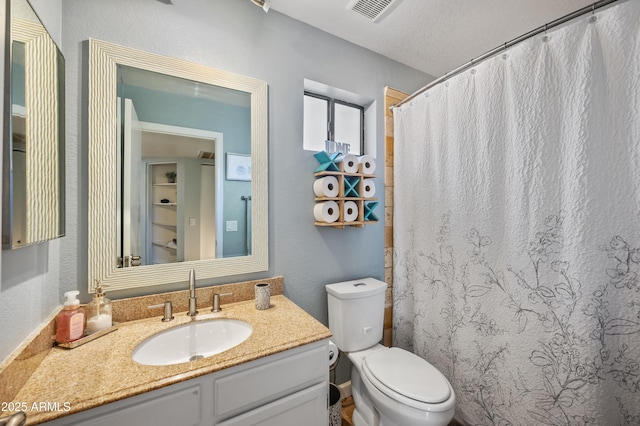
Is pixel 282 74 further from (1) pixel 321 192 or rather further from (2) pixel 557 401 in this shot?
(2) pixel 557 401

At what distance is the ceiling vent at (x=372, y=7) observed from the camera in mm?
1344

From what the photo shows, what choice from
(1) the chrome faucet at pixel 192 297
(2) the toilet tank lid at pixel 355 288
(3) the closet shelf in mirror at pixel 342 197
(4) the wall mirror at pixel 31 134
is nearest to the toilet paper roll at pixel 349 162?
(3) the closet shelf in mirror at pixel 342 197

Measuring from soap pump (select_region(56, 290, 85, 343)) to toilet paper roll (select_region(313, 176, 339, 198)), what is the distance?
44.9 inches

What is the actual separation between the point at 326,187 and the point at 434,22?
1179mm

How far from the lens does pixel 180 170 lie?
4.00 ft

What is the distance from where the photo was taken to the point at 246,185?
4.40 feet

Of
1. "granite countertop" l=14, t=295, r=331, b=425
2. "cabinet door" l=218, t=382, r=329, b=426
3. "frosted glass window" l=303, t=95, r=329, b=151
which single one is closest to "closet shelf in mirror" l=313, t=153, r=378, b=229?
"frosted glass window" l=303, t=95, r=329, b=151

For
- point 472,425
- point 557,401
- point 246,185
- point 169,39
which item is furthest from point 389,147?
point 472,425

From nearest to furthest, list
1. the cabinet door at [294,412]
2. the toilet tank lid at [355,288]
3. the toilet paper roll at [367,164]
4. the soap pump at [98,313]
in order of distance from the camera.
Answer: the cabinet door at [294,412]
the soap pump at [98,313]
the toilet tank lid at [355,288]
the toilet paper roll at [367,164]

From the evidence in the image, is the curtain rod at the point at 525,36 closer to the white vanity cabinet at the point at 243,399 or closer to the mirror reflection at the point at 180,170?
the mirror reflection at the point at 180,170

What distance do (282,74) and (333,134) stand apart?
1.84 feet

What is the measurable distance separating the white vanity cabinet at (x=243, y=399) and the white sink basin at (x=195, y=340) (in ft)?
0.72

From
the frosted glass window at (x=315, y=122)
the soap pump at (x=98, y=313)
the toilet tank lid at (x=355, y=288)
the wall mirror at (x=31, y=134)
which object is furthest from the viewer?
the frosted glass window at (x=315, y=122)

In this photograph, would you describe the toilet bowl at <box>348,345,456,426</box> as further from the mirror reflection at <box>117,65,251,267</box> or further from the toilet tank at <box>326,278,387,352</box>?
the mirror reflection at <box>117,65,251,267</box>
